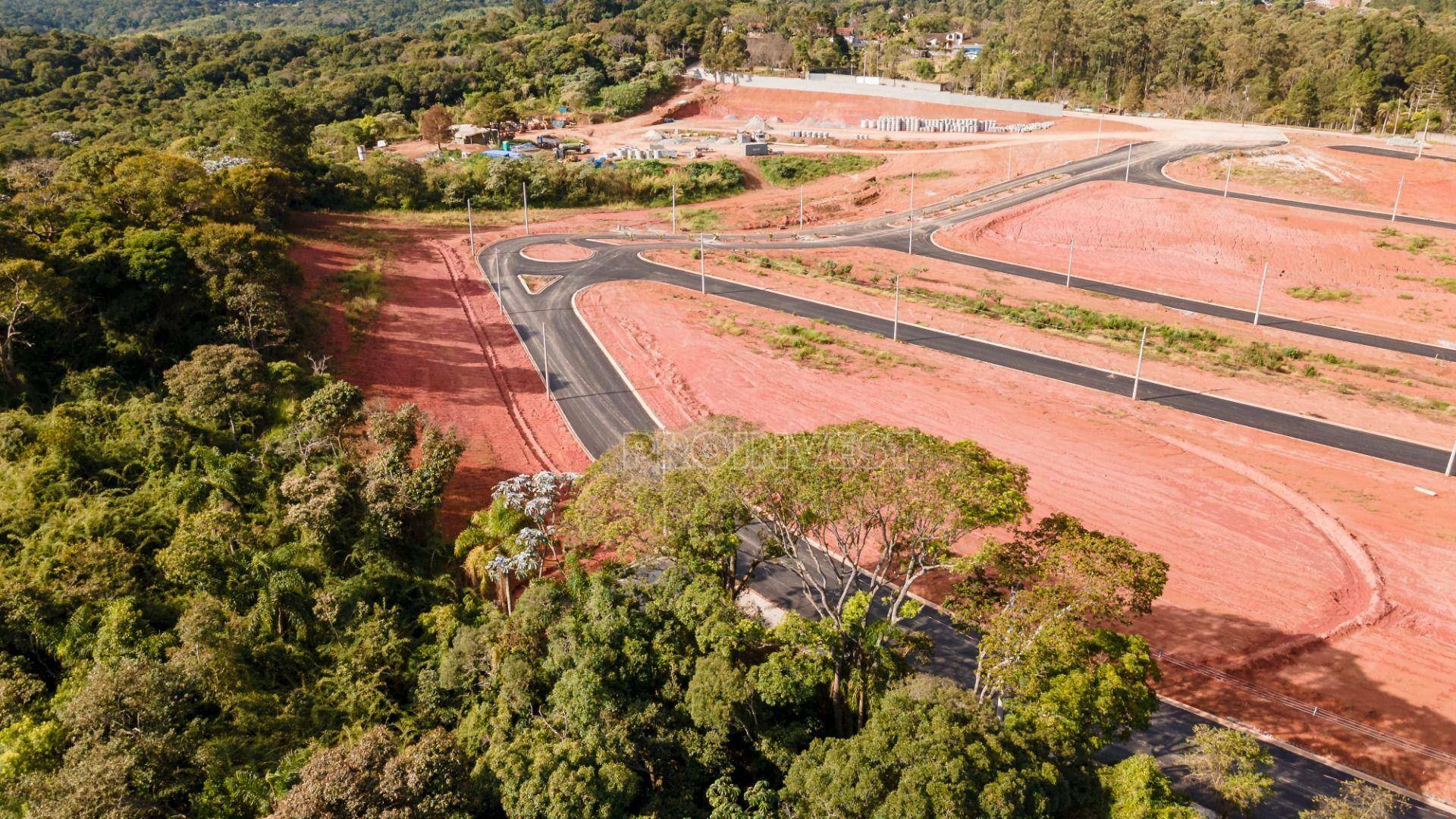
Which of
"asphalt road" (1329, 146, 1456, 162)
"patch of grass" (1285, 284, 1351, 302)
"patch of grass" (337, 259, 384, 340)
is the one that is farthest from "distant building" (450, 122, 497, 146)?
"asphalt road" (1329, 146, 1456, 162)

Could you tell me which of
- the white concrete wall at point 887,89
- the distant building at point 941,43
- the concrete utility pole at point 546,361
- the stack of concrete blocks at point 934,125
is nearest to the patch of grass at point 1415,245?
the white concrete wall at point 887,89

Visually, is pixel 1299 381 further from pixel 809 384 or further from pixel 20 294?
pixel 20 294

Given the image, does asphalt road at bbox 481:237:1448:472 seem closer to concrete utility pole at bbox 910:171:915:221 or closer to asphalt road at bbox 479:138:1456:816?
asphalt road at bbox 479:138:1456:816

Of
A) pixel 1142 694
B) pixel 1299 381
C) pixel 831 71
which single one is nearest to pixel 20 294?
pixel 1142 694

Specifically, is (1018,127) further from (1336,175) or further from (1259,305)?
(1259,305)

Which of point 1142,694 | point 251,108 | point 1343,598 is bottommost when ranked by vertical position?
point 1343,598

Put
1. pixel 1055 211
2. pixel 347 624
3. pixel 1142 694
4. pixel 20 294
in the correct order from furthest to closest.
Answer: pixel 1055 211 < pixel 20 294 < pixel 347 624 < pixel 1142 694
